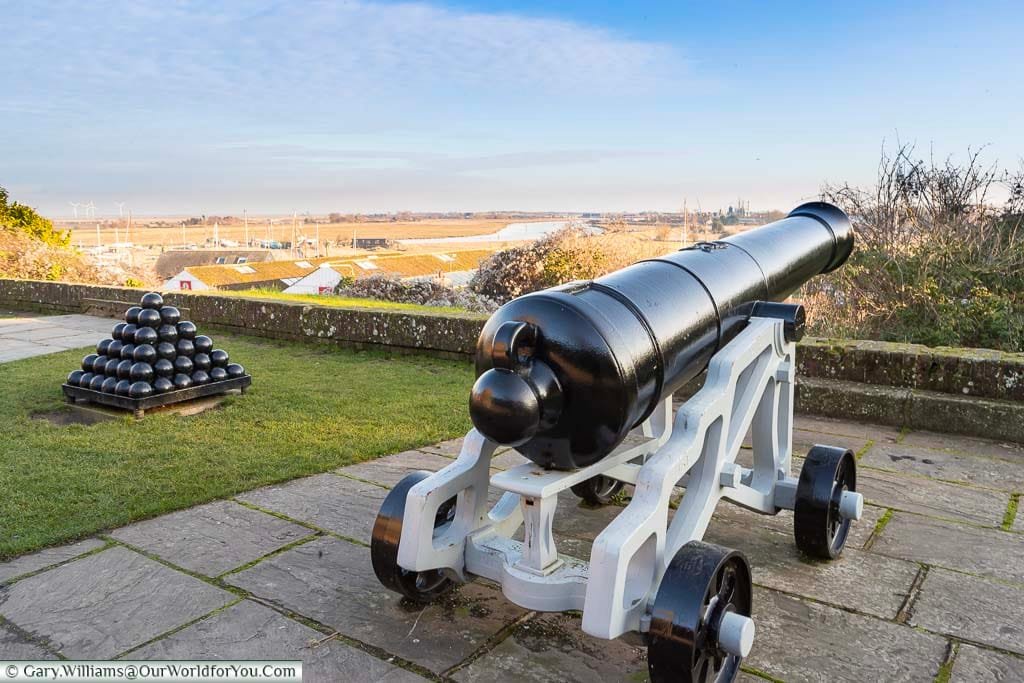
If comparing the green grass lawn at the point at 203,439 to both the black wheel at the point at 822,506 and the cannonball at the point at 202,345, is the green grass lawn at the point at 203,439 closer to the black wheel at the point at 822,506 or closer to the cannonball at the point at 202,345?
the cannonball at the point at 202,345

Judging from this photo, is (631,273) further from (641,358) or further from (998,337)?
(998,337)

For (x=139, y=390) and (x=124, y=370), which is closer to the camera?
(x=139, y=390)

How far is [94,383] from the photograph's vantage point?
5.65 m

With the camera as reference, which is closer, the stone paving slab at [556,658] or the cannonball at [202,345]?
the stone paving slab at [556,658]

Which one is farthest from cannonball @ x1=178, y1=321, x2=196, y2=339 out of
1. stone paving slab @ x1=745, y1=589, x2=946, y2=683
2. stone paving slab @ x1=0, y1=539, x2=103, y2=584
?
stone paving slab @ x1=745, y1=589, x2=946, y2=683

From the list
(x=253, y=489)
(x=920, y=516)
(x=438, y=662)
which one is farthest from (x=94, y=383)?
(x=920, y=516)

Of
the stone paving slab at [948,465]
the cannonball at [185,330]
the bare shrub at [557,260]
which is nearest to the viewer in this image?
the stone paving slab at [948,465]

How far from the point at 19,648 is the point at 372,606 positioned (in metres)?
1.09

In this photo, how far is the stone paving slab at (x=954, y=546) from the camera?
3244 millimetres

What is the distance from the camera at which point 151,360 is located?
18.6ft

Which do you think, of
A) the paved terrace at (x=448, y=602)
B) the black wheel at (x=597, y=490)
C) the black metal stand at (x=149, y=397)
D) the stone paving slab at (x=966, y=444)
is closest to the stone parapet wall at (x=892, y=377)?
the stone paving slab at (x=966, y=444)

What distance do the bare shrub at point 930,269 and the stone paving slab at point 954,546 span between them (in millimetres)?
4267

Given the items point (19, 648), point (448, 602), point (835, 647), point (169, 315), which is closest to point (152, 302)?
point (169, 315)

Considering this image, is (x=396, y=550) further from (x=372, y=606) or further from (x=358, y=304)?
(x=358, y=304)
